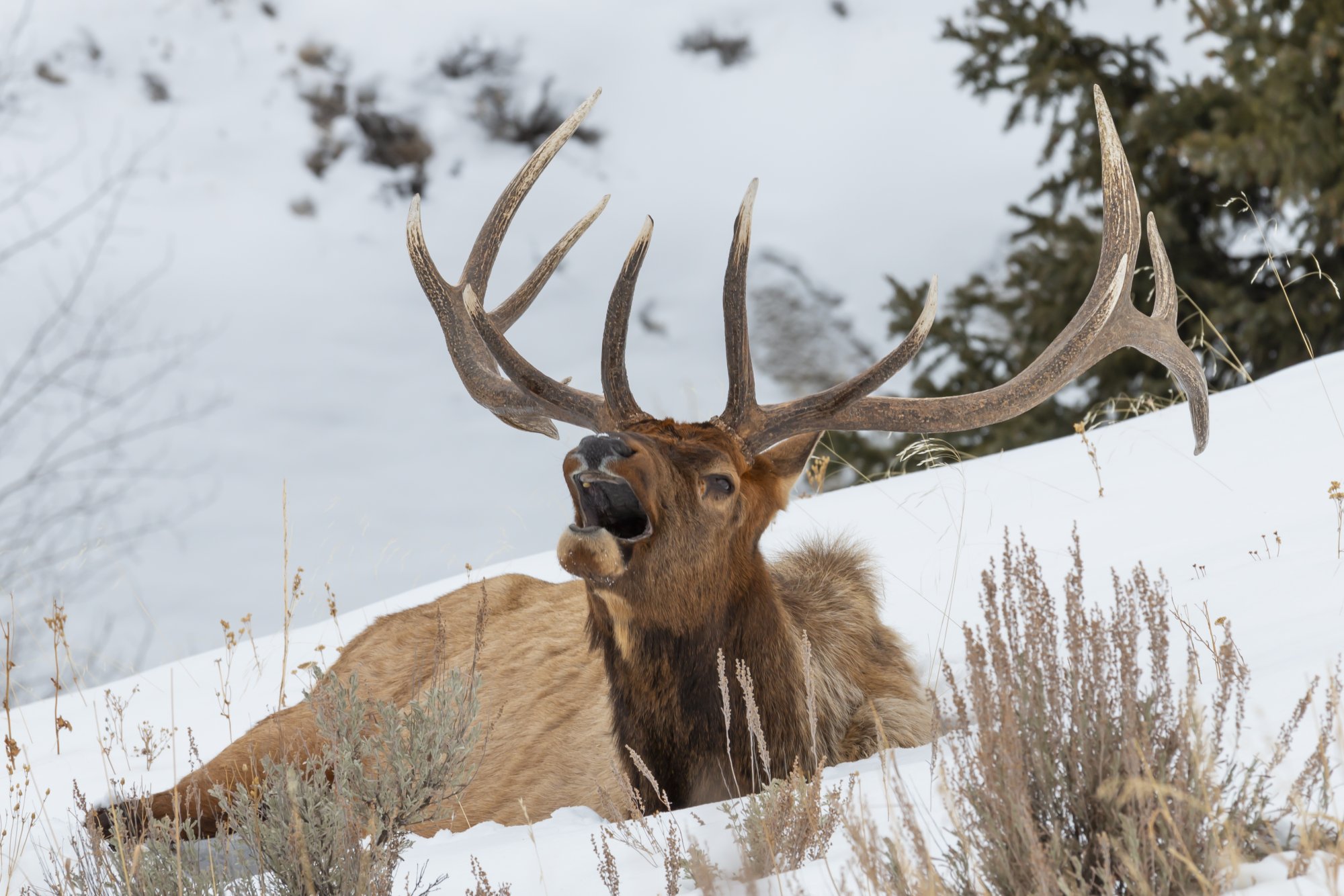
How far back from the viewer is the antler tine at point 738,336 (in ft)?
13.4

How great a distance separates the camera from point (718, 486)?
12.4 ft

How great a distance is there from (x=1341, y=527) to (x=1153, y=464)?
2.69m

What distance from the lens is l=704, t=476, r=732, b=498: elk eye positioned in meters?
3.73

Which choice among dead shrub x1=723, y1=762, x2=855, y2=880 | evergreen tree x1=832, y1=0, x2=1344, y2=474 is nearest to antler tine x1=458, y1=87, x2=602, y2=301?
dead shrub x1=723, y1=762, x2=855, y2=880

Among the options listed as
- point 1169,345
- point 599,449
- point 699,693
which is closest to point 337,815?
point 599,449

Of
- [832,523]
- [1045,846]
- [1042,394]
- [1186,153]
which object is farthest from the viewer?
[1186,153]

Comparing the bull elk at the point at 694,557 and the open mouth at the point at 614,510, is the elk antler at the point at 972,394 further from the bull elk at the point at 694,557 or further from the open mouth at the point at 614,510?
the open mouth at the point at 614,510

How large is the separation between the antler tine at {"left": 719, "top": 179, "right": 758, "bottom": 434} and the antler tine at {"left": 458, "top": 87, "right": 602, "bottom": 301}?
1279 mm

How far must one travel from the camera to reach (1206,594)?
181 inches

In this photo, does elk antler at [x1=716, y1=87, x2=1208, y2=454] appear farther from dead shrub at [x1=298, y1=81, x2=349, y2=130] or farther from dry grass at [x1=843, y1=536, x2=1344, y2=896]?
dead shrub at [x1=298, y1=81, x2=349, y2=130]

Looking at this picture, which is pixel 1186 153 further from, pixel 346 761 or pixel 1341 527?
pixel 346 761

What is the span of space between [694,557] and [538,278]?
2082mm

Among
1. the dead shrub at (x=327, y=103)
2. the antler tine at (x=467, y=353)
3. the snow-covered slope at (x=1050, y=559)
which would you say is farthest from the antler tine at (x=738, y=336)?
the dead shrub at (x=327, y=103)

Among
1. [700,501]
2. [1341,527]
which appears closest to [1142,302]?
[1341,527]
